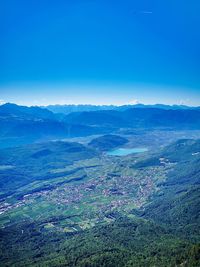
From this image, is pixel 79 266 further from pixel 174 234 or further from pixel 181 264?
pixel 174 234

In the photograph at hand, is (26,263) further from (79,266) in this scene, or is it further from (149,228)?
(149,228)

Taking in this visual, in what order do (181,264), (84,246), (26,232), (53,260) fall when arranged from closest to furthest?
(181,264) → (53,260) → (84,246) → (26,232)

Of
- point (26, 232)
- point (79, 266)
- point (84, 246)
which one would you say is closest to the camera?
point (79, 266)

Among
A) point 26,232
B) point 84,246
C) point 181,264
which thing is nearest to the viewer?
point 181,264

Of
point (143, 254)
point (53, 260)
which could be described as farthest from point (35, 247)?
point (143, 254)

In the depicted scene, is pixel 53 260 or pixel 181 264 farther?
pixel 53 260

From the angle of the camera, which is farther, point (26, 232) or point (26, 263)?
point (26, 232)

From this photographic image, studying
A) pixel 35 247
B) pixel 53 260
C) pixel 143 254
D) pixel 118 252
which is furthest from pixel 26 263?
pixel 143 254

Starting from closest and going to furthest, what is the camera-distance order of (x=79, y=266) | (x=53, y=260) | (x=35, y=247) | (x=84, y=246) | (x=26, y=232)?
(x=79, y=266) → (x=53, y=260) → (x=84, y=246) → (x=35, y=247) → (x=26, y=232)

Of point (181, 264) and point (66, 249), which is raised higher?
point (181, 264)
